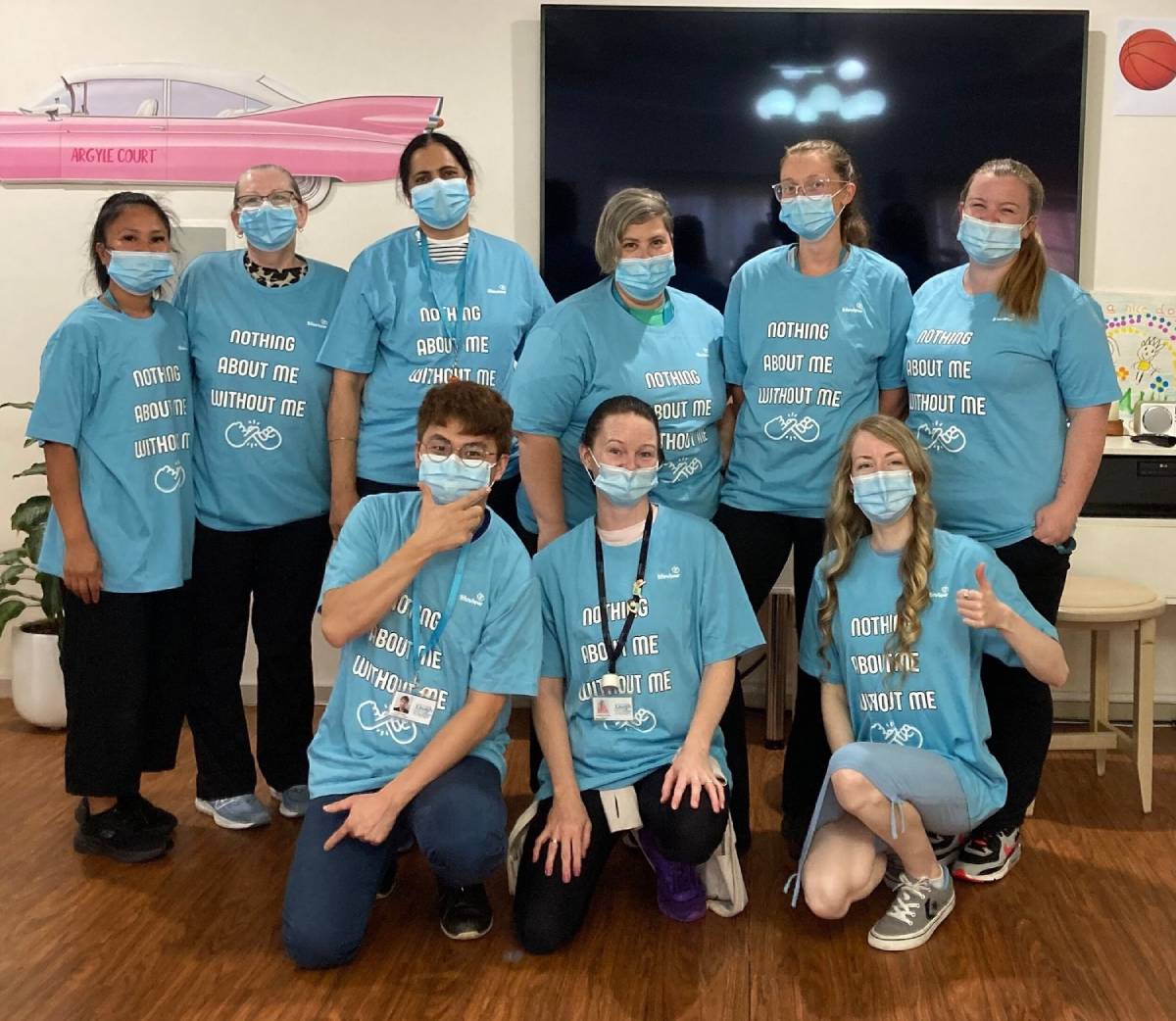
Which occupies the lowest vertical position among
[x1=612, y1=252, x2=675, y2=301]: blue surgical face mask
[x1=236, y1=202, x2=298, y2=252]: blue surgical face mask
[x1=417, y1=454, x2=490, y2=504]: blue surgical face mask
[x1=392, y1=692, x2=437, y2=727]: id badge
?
[x1=392, y1=692, x2=437, y2=727]: id badge

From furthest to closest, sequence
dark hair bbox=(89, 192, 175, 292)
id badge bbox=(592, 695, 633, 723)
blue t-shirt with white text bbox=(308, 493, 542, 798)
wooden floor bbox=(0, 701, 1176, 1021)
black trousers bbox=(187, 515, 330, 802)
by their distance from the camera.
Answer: black trousers bbox=(187, 515, 330, 802) → dark hair bbox=(89, 192, 175, 292) → id badge bbox=(592, 695, 633, 723) → blue t-shirt with white text bbox=(308, 493, 542, 798) → wooden floor bbox=(0, 701, 1176, 1021)

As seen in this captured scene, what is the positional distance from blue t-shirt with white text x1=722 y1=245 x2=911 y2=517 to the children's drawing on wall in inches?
56.9

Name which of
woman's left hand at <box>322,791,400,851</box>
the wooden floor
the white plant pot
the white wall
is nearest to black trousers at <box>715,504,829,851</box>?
the wooden floor

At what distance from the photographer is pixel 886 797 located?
2412 millimetres

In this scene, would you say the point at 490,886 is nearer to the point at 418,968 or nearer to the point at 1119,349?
the point at 418,968

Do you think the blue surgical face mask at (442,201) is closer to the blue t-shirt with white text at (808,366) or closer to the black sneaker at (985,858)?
the blue t-shirt with white text at (808,366)

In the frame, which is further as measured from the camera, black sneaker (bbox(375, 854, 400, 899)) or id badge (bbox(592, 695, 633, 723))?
black sneaker (bbox(375, 854, 400, 899))

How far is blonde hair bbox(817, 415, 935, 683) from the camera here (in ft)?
8.32

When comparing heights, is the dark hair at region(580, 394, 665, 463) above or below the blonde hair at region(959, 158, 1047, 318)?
below

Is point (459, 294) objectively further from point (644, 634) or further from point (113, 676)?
point (113, 676)

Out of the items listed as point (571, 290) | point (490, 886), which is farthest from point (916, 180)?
point (490, 886)

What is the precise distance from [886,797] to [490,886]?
90cm

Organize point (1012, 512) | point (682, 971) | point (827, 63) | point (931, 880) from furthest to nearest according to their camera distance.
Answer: point (827, 63) → point (1012, 512) → point (931, 880) → point (682, 971)

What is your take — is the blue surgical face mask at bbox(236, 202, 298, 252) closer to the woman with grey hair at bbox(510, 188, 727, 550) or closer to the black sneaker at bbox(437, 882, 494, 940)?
the woman with grey hair at bbox(510, 188, 727, 550)
